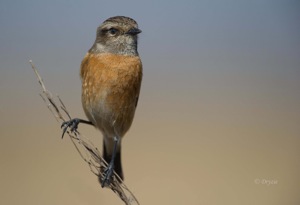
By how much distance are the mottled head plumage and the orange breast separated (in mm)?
55

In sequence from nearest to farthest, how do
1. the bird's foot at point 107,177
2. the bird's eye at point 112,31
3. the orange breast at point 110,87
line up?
the bird's foot at point 107,177
the orange breast at point 110,87
the bird's eye at point 112,31

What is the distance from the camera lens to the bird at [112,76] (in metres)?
3.15

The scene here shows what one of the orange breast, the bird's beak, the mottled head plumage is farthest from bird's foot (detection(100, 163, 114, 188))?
the bird's beak

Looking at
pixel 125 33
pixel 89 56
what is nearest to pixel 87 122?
pixel 89 56

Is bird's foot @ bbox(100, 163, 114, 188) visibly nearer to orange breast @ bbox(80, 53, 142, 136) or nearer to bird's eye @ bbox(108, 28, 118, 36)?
orange breast @ bbox(80, 53, 142, 136)

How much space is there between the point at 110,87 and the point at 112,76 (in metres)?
0.08

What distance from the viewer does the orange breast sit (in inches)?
124

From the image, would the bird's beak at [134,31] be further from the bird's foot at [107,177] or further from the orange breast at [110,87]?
the bird's foot at [107,177]

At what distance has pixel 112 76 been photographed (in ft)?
10.3

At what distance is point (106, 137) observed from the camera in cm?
358

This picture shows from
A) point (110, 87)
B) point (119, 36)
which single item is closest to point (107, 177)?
point (110, 87)

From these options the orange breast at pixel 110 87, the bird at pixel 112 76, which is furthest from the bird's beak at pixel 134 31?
the orange breast at pixel 110 87

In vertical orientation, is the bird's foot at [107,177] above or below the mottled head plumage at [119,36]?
below

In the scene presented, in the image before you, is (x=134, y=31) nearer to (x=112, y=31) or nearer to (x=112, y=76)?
(x=112, y=31)
